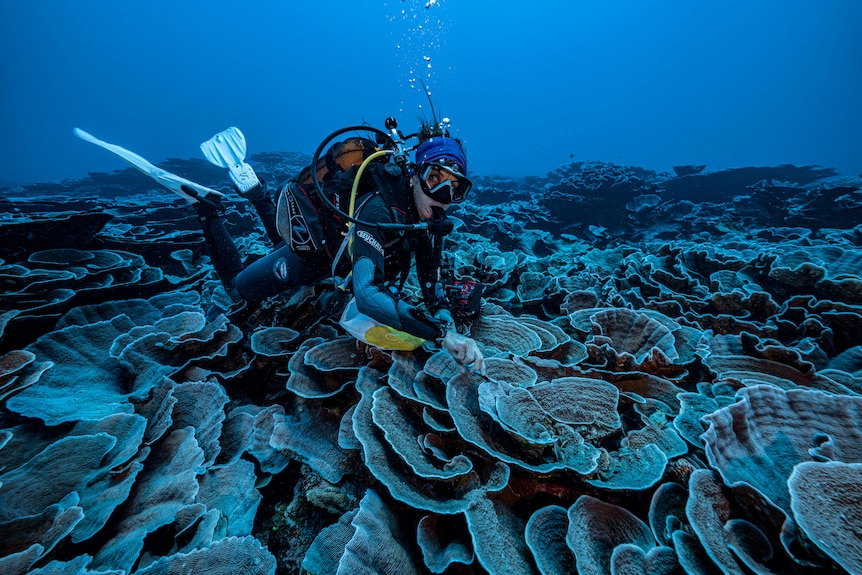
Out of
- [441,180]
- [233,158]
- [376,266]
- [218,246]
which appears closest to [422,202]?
[441,180]

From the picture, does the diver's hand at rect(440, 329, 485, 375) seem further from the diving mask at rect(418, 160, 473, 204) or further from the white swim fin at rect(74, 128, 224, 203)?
the white swim fin at rect(74, 128, 224, 203)

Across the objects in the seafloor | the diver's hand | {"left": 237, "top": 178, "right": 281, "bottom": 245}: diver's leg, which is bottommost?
the seafloor

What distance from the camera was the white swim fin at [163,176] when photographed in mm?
3746

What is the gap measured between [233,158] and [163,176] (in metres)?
0.91

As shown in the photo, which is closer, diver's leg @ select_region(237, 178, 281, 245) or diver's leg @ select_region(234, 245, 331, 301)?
diver's leg @ select_region(234, 245, 331, 301)

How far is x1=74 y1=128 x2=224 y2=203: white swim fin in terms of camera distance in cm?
375

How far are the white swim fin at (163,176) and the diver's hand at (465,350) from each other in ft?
12.0

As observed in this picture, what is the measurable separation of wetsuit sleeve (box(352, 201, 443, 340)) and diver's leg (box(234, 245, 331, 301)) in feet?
3.94

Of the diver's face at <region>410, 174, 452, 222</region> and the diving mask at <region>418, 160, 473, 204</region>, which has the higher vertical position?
the diving mask at <region>418, 160, 473, 204</region>

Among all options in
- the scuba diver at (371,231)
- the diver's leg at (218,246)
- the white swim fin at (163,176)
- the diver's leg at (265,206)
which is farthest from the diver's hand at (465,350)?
the white swim fin at (163,176)

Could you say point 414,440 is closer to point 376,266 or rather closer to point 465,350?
point 465,350

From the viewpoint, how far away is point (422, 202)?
9.23 feet

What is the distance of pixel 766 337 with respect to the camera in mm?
3219

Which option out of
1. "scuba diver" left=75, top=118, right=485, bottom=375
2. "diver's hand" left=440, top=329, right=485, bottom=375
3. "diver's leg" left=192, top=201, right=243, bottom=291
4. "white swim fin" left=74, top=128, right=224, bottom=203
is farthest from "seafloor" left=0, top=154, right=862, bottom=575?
"white swim fin" left=74, top=128, right=224, bottom=203
